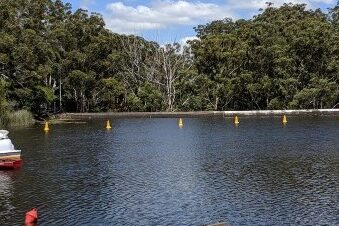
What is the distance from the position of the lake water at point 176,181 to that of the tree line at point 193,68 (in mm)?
41417

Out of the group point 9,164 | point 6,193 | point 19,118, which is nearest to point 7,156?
point 9,164

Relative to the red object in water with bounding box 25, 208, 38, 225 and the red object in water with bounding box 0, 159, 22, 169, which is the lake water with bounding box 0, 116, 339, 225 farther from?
the red object in water with bounding box 0, 159, 22, 169

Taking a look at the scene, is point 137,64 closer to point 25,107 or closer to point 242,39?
point 242,39

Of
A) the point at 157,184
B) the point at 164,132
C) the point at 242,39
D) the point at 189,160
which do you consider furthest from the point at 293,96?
the point at 157,184

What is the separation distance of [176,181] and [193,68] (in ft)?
232

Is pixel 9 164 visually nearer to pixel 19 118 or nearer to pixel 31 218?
pixel 31 218

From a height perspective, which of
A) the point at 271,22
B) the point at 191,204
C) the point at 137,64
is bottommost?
the point at 191,204

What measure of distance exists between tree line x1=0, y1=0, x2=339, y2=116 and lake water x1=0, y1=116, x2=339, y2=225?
136 ft

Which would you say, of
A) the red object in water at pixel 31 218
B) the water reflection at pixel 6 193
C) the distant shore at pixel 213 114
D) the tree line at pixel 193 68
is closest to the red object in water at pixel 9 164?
the water reflection at pixel 6 193

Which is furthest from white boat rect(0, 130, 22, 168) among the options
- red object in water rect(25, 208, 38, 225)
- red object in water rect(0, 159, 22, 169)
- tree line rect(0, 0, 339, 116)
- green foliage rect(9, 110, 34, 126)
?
tree line rect(0, 0, 339, 116)

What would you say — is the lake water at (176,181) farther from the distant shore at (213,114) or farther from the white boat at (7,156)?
the distant shore at (213,114)

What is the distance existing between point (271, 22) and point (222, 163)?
71.4 m

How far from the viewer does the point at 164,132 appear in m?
57.7

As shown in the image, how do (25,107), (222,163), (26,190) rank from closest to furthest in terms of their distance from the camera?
(26,190) < (222,163) < (25,107)
